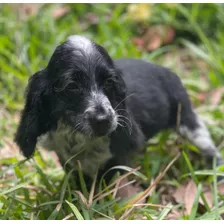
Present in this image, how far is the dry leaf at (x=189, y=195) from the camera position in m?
4.65

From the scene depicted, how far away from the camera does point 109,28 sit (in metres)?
7.43

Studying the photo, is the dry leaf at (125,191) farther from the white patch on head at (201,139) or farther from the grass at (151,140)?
the white patch on head at (201,139)

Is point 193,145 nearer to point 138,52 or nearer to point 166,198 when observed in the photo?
point 166,198

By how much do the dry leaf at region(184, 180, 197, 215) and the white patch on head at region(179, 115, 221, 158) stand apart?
404mm

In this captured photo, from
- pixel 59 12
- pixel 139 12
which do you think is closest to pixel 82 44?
pixel 139 12

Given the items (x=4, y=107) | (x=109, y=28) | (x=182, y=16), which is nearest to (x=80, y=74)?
(x=4, y=107)

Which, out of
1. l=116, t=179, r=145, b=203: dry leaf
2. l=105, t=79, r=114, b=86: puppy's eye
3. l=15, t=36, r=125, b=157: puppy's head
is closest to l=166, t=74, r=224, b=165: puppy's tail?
l=116, t=179, r=145, b=203: dry leaf

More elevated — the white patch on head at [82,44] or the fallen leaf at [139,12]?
the white patch on head at [82,44]

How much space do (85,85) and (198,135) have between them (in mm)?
1820

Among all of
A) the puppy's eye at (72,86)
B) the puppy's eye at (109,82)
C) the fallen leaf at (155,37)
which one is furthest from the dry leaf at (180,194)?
the fallen leaf at (155,37)

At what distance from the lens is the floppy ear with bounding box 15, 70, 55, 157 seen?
401cm

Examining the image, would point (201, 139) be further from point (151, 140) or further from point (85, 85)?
point (85, 85)

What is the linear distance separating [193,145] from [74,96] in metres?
1.90

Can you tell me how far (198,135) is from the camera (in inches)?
205
